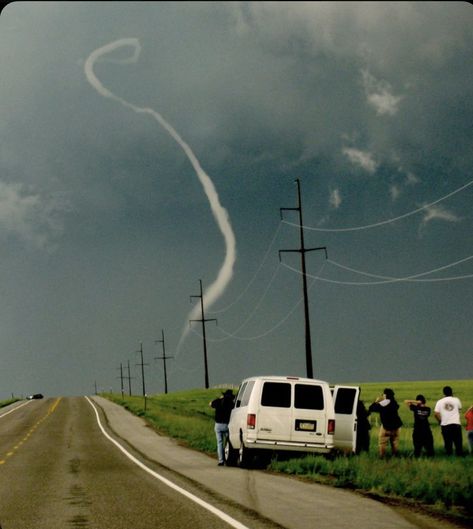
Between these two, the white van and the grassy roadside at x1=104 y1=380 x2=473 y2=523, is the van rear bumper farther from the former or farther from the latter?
the grassy roadside at x1=104 y1=380 x2=473 y2=523

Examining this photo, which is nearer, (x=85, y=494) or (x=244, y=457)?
(x=85, y=494)

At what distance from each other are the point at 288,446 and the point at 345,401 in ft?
8.48

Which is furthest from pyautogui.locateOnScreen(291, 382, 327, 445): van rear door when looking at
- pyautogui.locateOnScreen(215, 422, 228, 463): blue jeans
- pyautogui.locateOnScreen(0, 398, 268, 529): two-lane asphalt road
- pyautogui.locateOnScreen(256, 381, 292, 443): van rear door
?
pyautogui.locateOnScreen(0, 398, 268, 529): two-lane asphalt road

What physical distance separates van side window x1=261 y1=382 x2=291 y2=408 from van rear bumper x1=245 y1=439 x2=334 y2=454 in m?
0.93

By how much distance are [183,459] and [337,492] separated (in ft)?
37.9

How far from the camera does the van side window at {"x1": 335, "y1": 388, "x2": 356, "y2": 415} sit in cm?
2558

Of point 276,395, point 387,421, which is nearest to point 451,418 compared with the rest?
point 387,421

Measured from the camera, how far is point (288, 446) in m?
24.0

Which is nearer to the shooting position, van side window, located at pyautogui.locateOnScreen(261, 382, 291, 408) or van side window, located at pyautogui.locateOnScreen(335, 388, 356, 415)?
van side window, located at pyautogui.locateOnScreen(261, 382, 291, 408)

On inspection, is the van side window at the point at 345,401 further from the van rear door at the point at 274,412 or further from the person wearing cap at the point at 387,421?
the van rear door at the point at 274,412

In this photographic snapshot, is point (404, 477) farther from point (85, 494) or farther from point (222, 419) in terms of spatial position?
point (222, 419)

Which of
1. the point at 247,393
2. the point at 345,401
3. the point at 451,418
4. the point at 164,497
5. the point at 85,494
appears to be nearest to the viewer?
the point at 164,497

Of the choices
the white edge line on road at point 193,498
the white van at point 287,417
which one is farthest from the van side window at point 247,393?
the white edge line on road at point 193,498

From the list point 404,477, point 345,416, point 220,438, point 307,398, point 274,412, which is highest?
point 307,398
